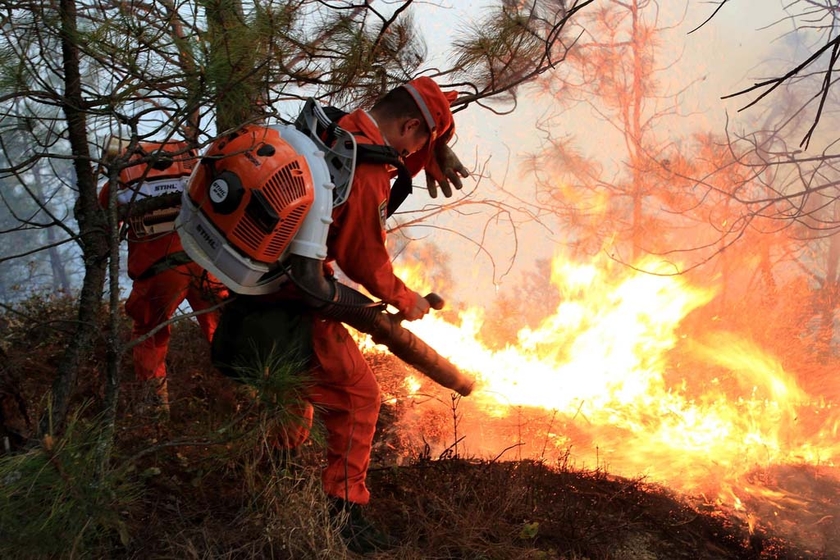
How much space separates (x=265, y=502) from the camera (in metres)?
2.59

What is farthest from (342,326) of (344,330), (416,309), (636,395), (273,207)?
(636,395)

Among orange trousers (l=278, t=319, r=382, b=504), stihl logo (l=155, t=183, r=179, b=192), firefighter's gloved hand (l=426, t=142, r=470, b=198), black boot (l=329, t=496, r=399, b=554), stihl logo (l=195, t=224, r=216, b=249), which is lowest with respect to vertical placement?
black boot (l=329, t=496, r=399, b=554)

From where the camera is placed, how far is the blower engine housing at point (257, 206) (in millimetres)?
2449

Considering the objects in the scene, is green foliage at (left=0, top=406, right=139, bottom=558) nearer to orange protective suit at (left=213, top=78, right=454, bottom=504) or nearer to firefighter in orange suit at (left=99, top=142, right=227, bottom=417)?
orange protective suit at (left=213, top=78, right=454, bottom=504)

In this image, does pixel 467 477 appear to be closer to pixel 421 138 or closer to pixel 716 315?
pixel 421 138

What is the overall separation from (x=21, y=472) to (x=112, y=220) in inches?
34.9

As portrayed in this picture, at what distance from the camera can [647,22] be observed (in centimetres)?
774

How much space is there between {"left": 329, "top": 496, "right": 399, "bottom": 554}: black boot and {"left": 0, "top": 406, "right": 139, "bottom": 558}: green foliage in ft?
3.12

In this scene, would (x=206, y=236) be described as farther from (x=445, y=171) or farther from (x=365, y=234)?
(x=445, y=171)

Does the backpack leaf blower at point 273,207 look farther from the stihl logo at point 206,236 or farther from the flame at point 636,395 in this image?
the flame at point 636,395

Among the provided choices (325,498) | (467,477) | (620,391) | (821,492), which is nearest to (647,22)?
(620,391)

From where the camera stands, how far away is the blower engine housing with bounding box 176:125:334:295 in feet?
8.04

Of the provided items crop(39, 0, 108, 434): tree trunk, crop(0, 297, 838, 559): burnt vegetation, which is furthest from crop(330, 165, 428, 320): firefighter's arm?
crop(39, 0, 108, 434): tree trunk

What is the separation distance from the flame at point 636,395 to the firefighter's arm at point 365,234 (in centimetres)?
201
